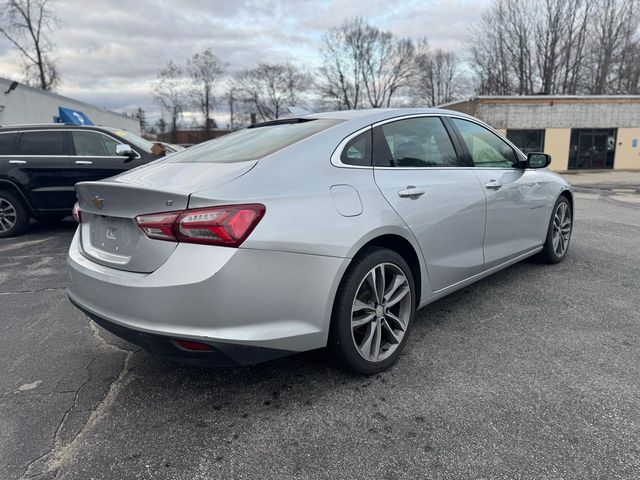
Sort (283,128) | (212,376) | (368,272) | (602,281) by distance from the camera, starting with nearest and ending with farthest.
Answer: (368,272)
(212,376)
(283,128)
(602,281)

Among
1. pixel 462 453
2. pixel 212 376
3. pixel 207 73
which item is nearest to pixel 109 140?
pixel 212 376

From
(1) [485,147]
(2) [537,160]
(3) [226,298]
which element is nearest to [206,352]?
(3) [226,298]

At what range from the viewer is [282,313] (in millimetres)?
2176

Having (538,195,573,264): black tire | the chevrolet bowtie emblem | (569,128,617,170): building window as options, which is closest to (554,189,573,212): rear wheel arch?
(538,195,573,264): black tire

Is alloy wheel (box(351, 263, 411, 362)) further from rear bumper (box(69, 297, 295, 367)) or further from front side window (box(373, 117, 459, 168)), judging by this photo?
front side window (box(373, 117, 459, 168))

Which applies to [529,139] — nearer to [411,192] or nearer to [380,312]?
[411,192]

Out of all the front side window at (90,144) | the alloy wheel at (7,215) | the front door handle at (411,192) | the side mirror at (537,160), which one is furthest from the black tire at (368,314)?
the alloy wheel at (7,215)

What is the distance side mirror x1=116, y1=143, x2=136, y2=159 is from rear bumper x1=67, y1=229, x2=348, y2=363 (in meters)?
4.73

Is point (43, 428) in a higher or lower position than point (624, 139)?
lower

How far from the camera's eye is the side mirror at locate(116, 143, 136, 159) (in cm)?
647

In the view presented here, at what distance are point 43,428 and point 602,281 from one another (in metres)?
4.69

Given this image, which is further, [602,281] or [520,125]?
[520,125]

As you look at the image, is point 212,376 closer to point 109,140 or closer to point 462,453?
point 462,453

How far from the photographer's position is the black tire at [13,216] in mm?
6867
